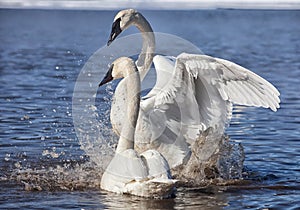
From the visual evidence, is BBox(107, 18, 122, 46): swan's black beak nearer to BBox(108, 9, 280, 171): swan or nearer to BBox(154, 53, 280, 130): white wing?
BBox(108, 9, 280, 171): swan

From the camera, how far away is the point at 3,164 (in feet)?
29.6

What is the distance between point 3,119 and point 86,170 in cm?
311

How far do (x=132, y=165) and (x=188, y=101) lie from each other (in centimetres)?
116

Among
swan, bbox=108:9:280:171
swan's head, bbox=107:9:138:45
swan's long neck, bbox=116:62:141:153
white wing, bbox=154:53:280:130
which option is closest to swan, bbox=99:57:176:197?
swan's long neck, bbox=116:62:141:153

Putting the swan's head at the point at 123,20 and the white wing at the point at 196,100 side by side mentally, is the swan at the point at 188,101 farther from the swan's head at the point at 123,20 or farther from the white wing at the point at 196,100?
the swan's head at the point at 123,20

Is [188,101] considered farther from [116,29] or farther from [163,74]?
[116,29]

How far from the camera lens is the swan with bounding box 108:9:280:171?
7.95 metres

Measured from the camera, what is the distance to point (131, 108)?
25.4ft

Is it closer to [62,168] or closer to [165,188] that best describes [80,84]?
[62,168]

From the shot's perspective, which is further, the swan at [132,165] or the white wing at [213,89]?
the white wing at [213,89]

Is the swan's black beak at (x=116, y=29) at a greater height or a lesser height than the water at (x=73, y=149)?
greater

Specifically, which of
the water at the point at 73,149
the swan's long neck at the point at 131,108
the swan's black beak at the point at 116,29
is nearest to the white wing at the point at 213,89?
the swan's long neck at the point at 131,108

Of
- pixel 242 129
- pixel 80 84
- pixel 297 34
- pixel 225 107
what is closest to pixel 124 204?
pixel 225 107

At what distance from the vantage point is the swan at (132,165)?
732 centimetres
